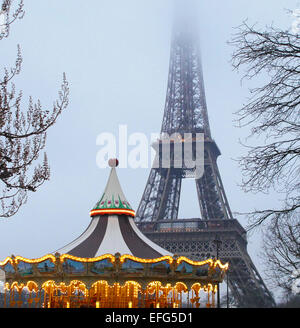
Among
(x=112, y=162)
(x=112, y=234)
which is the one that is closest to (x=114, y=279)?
(x=112, y=234)

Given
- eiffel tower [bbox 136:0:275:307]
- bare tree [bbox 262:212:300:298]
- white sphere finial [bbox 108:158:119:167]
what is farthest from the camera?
eiffel tower [bbox 136:0:275:307]

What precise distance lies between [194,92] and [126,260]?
149ft

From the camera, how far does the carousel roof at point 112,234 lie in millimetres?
21672

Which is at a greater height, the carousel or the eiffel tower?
the eiffel tower

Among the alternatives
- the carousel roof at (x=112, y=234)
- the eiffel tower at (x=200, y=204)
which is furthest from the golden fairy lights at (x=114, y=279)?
the eiffel tower at (x=200, y=204)

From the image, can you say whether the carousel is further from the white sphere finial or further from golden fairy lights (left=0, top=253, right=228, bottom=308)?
the white sphere finial

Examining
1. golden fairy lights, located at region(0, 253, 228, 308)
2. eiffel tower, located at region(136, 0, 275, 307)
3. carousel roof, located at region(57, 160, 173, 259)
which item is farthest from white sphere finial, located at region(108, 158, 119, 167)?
eiffel tower, located at region(136, 0, 275, 307)

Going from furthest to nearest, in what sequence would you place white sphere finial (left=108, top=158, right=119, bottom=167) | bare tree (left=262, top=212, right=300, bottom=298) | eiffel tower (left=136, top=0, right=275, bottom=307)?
1. eiffel tower (left=136, top=0, right=275, bottom=307)
2. white sphere finial (left=108, top=158, right=119, bottom=167)
3. bare tree (left=262, top=212, right=300, bottom=298)

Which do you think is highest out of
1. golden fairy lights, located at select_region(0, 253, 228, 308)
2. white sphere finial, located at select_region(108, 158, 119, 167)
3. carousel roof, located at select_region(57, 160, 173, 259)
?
white sphere finial, located at select_region(108, 158, 119, 167)

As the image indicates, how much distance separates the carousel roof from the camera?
21672 mm

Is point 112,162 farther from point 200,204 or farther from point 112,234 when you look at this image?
point 200,204
